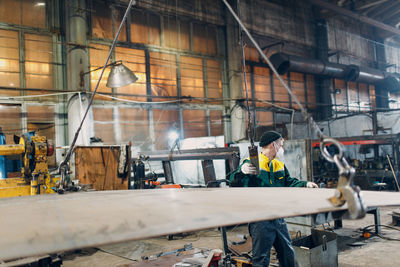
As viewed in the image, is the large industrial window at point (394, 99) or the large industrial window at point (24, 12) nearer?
the large industrial window at point (24, 12)

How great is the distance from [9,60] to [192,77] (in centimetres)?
586

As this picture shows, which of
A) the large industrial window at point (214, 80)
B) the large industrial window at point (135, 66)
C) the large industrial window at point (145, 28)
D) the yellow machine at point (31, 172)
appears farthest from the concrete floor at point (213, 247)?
the large industrial window at point (145, 28)

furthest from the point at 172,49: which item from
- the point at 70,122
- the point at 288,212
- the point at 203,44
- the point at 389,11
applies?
the point at 389,11

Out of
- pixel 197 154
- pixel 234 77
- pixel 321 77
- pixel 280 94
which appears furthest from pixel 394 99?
pixel 197 154

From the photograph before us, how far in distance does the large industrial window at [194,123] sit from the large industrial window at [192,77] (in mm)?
500

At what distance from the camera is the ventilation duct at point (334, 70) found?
12.6 meters

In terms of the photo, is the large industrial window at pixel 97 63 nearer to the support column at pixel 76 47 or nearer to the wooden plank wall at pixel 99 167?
the support column at pixel 76 47

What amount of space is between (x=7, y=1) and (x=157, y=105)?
5.13 meters

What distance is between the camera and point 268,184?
2.99 m

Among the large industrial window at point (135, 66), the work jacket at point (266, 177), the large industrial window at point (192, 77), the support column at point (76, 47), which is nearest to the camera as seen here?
the work jacket at point (266, 177)

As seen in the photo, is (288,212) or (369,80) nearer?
(288,212)

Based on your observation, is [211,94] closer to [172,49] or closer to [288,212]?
[172,49]

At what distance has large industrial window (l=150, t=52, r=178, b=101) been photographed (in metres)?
10.6

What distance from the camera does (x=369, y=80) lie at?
15734 mm
